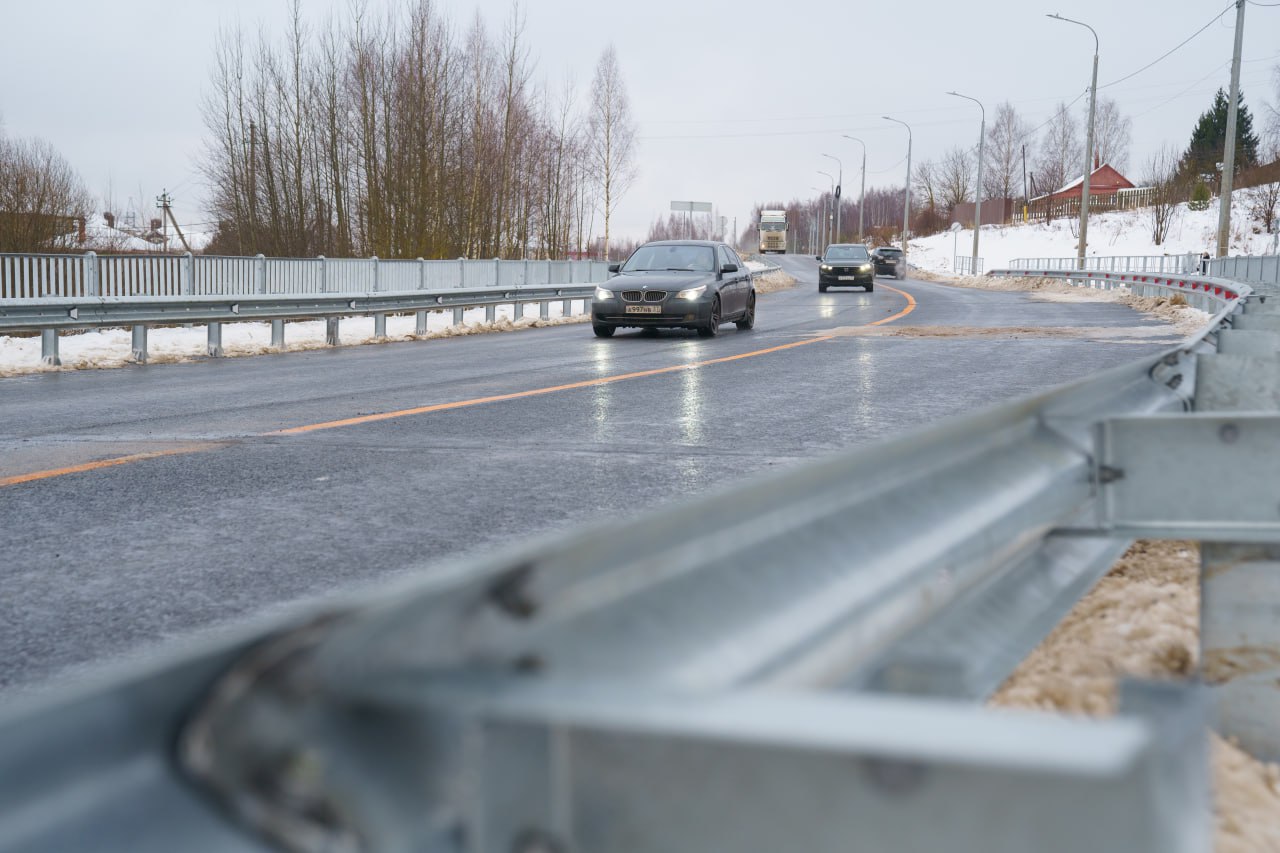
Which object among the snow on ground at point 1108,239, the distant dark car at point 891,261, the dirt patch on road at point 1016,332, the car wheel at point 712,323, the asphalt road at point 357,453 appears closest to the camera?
the asphalt road at point 357,453

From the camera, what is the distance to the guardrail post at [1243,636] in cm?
284

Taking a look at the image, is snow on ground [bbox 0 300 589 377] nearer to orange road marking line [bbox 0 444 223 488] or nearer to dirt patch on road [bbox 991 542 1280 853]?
orange road marking line [bbox 0 444 223 488]

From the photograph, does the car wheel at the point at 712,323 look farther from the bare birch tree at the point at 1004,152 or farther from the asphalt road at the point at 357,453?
the bare birch tree at the point at 1004,152

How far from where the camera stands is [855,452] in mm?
1872

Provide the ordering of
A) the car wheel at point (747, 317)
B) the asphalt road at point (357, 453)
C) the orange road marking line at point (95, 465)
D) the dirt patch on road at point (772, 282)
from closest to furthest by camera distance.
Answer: the asphalt road at point (357, 453) < the orange road marking line at point (95, 465) < the car wheel at point (747, 317) < the dirt patch on road at point (772, 282)

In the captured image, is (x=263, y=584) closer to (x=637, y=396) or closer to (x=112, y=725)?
(x=112, y=725)

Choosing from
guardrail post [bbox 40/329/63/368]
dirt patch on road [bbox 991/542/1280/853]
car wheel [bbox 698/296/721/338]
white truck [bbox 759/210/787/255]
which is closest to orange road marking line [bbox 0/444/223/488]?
dirt patch on road [bbox 991/542/1280/853]

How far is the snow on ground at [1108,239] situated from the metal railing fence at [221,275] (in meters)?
61.2

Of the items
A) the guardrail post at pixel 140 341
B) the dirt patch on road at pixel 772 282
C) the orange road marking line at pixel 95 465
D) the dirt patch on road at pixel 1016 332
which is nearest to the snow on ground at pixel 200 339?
the guardrail post at pixel 140 341

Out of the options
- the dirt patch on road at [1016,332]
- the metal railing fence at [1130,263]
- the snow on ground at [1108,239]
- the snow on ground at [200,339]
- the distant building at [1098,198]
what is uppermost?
the distant building at [1098,198]

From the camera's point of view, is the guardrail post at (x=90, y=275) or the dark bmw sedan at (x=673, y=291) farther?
the dark bmw sedan at (x=673, y=291)

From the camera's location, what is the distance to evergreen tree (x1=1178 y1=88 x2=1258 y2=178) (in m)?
107

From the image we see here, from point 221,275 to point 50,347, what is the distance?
577cm

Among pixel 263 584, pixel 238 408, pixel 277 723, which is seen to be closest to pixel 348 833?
pixel 277 723
